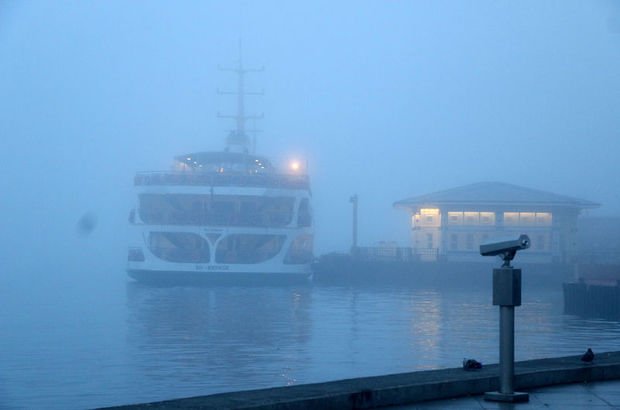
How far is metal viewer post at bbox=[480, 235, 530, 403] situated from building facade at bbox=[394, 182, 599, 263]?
56.2 metres

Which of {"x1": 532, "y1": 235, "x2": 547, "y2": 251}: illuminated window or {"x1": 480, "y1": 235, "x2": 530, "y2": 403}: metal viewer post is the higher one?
{"x1": 532, "y1": 235, "x2": 547, "y2": 251}: illuminated window

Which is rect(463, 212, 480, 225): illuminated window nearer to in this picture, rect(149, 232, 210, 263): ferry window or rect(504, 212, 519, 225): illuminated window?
rect(504, 212, 519, 225): illuminated window

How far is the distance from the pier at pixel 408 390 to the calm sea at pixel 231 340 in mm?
7392

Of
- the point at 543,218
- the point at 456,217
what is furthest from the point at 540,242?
the point at 456,217

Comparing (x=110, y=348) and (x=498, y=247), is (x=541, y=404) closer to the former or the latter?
(x=498, y=247)

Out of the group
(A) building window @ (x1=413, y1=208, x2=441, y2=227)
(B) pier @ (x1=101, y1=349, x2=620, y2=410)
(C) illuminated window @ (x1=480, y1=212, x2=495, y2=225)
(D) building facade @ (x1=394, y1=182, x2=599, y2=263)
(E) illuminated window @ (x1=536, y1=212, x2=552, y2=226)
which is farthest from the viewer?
(A) building window @ (x1=413, y1=208, x2=441, y2=227)

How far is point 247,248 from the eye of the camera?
5262 cm

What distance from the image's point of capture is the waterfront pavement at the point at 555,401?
18.7 ft

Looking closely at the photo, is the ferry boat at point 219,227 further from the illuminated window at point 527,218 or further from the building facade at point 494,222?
the illuminated window at point 527,218

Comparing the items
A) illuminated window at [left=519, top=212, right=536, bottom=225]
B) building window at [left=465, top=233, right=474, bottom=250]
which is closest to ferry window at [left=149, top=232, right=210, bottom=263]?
building window at [left=465, top=233, right=474, bottom=250]

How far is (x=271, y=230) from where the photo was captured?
5241 cm

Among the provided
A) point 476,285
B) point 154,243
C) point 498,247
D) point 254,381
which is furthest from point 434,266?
point 498,247

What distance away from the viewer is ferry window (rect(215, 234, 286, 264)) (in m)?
52.1

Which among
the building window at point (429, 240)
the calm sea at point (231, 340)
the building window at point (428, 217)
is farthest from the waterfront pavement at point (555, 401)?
the building window at point (428, 217)
